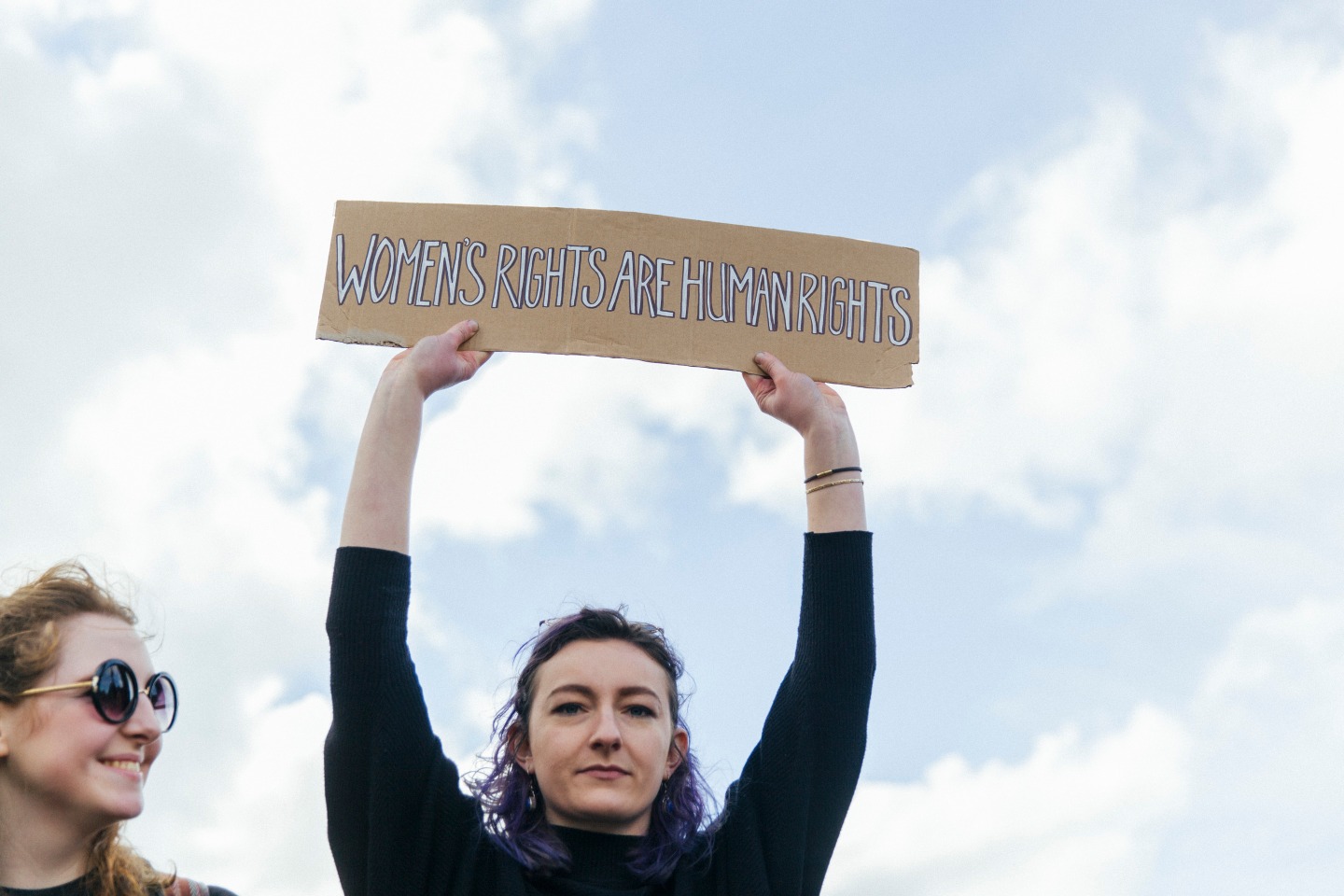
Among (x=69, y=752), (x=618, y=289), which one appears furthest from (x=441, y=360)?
(x=69, y=752)

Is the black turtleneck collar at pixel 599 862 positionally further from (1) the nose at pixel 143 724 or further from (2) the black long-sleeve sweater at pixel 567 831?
(1) the nose at pixel 143 724

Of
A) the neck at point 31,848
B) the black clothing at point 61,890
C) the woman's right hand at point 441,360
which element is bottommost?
the black clothing at point 61,890

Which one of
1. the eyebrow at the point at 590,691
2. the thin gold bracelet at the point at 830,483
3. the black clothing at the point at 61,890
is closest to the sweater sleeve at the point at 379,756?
the eyebrow at the point at 590,691

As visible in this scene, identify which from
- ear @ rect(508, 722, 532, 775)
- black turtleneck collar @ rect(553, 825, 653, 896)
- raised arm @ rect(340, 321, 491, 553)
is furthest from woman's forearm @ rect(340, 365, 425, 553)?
Result: black turtleneck collar @ rect(553, 825, 653, 896)

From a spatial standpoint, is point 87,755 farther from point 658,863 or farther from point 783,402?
point 783,402

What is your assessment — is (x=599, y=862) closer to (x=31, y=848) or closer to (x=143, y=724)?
(x=143, y=724)

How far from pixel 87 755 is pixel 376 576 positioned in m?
0.68

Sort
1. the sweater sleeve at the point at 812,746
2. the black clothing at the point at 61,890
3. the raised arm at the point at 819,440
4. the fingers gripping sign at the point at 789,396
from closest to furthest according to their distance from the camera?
the black clothing at the point at 61,890, the sweater sleeve at the point at 812,746, the raised arm at the point at 819,440, the fingers gripping sign at the point at 789,396

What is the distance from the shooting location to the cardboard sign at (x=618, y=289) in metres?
3.64

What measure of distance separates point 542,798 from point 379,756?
485mm

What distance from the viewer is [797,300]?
3824mm

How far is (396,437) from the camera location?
10.8ft

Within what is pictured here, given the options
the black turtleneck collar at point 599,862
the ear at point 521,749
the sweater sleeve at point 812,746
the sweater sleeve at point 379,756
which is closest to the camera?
the sweater sleeve at point 379,756

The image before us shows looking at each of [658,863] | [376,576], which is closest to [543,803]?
[658,863]
